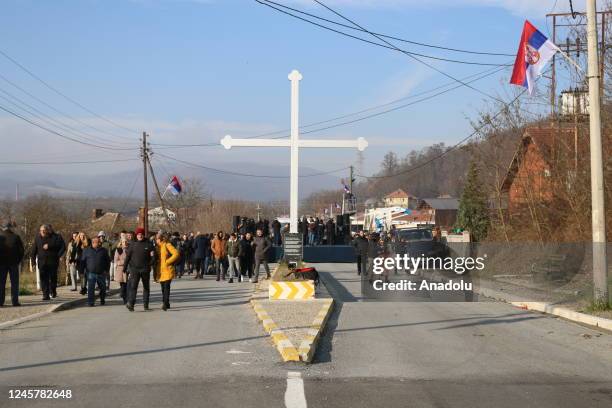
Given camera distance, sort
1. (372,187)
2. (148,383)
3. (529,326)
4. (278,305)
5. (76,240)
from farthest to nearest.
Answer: (372,187) → (76,240) → (278,305) → (529,326) → (148,383)

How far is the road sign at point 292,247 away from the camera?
20.9m

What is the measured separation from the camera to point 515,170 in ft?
102

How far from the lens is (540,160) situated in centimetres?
2838

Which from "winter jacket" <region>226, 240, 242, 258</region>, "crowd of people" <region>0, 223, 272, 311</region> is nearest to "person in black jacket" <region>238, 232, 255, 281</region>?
"winter jacket" <region>226, 240, 242, 258</region>

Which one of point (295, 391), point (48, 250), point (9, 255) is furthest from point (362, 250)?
point (295, 391)

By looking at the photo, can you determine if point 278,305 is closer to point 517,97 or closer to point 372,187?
point 517,97

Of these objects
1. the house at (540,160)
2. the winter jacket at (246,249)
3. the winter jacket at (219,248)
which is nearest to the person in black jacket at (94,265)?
the winter jacket at (246,249)

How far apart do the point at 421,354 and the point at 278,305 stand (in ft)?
22.8

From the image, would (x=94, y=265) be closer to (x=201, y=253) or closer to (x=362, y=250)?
(x=201, y=253)

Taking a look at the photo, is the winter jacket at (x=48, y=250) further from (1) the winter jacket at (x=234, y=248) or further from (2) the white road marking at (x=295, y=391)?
(2) the white road marking at (x=295, y=391)

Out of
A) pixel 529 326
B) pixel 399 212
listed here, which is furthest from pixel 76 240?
pixel 399 212

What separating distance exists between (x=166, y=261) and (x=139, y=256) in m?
0.62

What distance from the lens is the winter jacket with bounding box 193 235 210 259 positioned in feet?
101

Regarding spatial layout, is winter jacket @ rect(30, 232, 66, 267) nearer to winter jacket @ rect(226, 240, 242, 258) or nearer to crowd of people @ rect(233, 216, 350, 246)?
winter jacket @ rect(226, 240, 242, 258)
